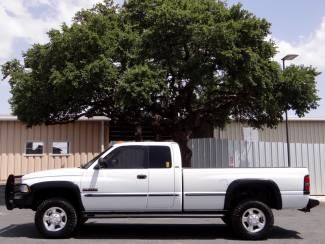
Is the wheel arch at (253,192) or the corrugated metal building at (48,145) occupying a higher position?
the corrugated metal building at (48,145)

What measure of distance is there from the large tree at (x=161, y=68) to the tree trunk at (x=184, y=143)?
5cm

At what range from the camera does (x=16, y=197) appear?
10602mm

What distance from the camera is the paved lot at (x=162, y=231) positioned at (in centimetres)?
1054

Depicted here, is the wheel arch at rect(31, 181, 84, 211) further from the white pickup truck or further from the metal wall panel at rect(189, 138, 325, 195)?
the metal wall panel at rect(189, 138, 325, 195)

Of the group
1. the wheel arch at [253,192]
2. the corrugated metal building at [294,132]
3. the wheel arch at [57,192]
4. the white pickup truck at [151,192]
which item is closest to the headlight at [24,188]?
the white pickup truck at [151,192]

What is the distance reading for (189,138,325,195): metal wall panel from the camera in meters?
22.4

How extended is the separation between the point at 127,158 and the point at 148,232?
6.35 feet

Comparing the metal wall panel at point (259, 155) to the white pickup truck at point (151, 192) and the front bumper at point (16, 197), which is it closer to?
the white pickup truck at point (151, 192)

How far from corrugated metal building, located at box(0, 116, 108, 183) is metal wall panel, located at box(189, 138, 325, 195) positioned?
29.1 ft

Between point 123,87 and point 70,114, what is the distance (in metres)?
6.13

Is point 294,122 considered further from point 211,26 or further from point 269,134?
point 211,26

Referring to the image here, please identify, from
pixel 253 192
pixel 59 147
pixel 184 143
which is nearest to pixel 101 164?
pixel 253 192

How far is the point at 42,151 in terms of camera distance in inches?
1171

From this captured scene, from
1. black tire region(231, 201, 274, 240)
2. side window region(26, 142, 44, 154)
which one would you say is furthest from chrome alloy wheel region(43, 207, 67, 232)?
side window region(26, 142, 44, 154)
